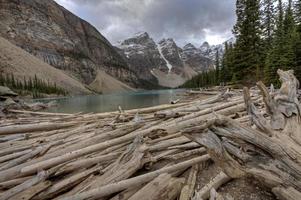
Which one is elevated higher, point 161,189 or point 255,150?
point 255,150

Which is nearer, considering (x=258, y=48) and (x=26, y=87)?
(x=258, y=48)

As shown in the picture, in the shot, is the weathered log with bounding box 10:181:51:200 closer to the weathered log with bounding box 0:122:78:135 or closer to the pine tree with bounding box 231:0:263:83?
the weathered log with bounding box 0:122:78:135

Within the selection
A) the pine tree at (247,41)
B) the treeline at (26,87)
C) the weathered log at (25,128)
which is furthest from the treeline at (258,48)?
the treeline at (26,87)

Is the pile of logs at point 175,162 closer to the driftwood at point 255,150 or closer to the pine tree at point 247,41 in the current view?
the driftwood at point 255,150

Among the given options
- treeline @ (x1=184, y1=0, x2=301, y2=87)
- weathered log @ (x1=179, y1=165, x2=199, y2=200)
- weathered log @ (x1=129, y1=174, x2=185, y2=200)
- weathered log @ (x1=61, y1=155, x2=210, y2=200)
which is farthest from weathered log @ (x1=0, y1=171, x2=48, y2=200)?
treeline @ (x1=184, y1=0, x2=301, y2=87)

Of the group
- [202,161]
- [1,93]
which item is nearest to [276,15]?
[1,93]

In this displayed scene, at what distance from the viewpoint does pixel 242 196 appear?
3717 mm

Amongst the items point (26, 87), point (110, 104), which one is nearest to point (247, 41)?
point (110, 104)

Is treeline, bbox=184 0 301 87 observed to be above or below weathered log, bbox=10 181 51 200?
above

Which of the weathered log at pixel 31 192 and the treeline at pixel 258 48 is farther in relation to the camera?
the treeline at pixel 258 48

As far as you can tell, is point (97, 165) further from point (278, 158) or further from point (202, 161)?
point (278, 158)

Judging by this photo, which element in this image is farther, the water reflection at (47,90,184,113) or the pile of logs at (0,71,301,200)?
the water reflection at (47,90,184,113)

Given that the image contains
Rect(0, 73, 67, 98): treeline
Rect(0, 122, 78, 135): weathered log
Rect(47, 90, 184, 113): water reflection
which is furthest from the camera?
Rect(0, 73, 67, 98): treeline

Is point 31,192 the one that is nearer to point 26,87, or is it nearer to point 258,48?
point 258,48
